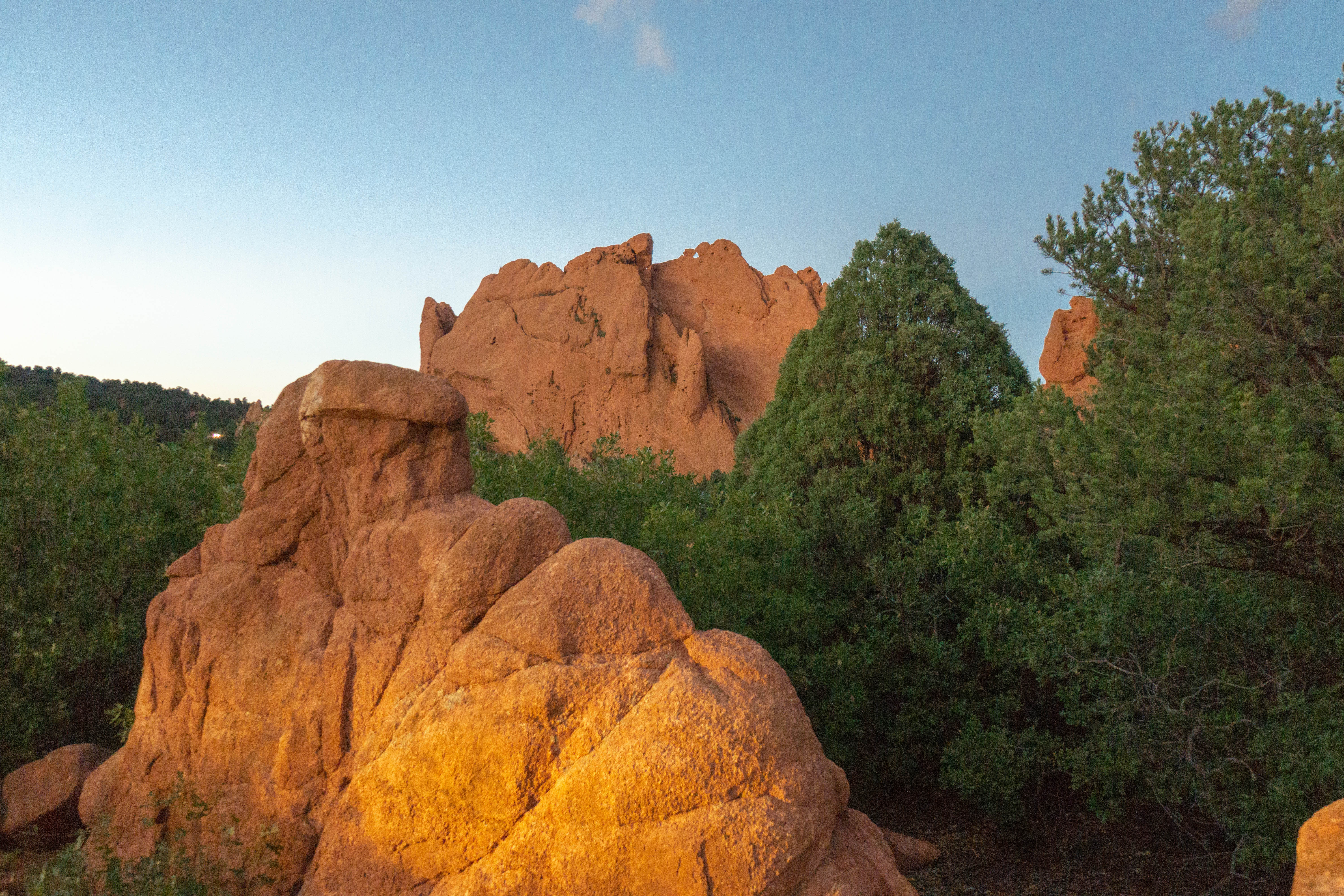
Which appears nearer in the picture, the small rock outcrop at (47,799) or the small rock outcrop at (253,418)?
the small rock outcrop at (47,799)

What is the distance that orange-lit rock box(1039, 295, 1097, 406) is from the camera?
26.3 meters

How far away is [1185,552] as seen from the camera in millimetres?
8984

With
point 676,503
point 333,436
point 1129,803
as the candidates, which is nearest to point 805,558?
point 676,503

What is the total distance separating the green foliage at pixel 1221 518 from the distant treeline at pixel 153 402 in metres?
21.5

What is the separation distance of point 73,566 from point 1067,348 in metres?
25.3

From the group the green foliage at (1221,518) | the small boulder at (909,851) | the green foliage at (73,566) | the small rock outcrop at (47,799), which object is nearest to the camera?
the small boulder at (909,851)

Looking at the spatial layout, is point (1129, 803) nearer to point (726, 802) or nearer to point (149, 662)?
point (726, 802)

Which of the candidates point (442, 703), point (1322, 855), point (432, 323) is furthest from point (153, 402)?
point (1322, 855)

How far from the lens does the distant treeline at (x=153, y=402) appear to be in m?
28.0

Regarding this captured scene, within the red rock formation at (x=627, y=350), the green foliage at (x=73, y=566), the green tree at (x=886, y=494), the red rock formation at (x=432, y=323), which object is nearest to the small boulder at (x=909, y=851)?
the green tree at (x=886, y=494)

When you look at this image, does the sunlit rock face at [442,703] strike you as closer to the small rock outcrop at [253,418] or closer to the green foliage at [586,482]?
the green foliage at [586,482]

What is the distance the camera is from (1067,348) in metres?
26.6

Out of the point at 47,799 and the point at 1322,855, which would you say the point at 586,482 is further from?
the point at 1322,855

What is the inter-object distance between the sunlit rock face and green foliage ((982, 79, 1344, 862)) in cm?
525
